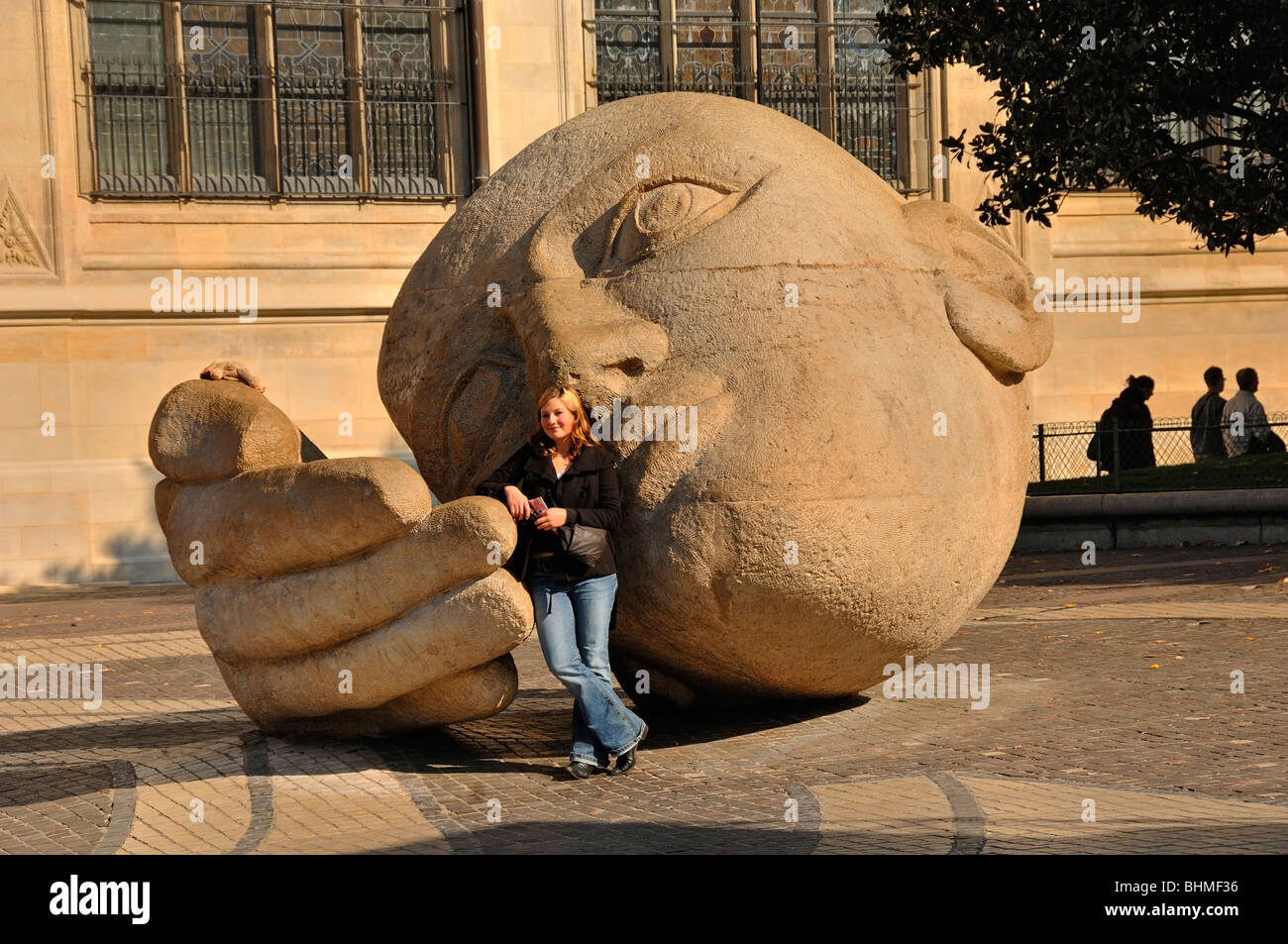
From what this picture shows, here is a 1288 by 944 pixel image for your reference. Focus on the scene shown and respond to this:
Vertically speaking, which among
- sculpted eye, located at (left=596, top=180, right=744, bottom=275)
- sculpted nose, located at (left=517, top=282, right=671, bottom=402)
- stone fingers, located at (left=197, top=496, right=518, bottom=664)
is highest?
sculpted eye, located at (left=596, top=180, right=744, bottom=275)

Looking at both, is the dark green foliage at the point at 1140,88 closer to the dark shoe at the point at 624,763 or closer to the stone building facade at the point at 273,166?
Answer: the stone building facade at the point at 273,166

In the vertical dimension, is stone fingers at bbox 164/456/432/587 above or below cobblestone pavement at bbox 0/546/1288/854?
above

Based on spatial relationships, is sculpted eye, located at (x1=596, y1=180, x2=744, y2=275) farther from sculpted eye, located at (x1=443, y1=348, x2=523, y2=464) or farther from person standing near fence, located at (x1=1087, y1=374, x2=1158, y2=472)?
person standing near fence, located at (x1=1087, y1=374, x2=1158, y2=472)

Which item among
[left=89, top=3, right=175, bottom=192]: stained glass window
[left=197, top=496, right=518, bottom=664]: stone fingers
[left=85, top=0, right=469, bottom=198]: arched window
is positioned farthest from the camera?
[left=85, top=0, right=469, bottom=198]: arched window

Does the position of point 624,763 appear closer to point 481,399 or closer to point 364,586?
point 364,586

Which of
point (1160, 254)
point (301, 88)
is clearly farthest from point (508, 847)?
point (1160, 254)

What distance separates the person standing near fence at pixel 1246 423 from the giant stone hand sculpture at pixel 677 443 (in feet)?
38.4

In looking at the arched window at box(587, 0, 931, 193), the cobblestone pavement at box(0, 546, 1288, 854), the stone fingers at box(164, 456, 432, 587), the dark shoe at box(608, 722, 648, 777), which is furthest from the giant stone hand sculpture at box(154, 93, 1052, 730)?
the arched window at box(587, 0, 931, 193)

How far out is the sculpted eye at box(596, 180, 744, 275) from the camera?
7766mm

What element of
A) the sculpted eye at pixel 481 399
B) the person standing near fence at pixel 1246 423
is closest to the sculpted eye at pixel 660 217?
the sculpted eye at pixel 481 399

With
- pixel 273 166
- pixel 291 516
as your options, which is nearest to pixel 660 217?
pixel 291 516

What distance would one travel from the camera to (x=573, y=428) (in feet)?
23.8

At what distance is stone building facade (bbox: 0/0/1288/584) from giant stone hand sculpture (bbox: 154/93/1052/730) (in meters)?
12.8

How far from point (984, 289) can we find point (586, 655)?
2745 millimetres
